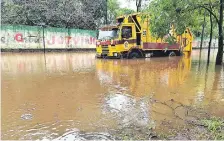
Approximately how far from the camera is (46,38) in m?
27.0

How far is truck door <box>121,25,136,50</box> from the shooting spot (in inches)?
760

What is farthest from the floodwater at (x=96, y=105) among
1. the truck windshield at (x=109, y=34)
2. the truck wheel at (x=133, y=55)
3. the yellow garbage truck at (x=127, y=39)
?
the truck wheel at (x=133, y=55)

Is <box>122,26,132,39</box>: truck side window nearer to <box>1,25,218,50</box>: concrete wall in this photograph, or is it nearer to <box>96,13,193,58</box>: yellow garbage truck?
<box>96,13,193,58</box>: yellow garbage truck

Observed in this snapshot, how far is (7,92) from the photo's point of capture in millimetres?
7773

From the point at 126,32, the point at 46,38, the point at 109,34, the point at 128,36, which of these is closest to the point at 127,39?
the point at 128,36

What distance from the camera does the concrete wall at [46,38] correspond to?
961 inches

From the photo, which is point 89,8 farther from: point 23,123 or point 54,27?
point 23,123

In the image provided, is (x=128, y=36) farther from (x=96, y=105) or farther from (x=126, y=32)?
(x=96, y=105)

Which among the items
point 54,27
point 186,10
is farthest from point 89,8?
point 186,10

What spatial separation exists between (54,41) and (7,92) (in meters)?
20.5

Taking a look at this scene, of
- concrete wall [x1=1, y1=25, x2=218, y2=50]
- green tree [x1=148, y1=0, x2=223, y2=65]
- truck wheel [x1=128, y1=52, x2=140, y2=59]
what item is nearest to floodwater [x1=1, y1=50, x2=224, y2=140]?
green tree [x1=148, y1=0, x2=223, y2=65]

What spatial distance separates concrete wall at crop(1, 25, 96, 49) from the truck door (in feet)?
35.2

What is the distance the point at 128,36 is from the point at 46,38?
35.7 feet

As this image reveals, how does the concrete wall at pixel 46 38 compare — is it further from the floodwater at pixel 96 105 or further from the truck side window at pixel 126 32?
the floodwater at pixel 96 105
